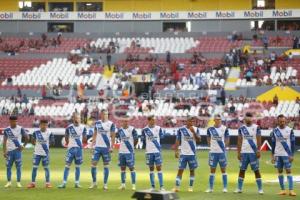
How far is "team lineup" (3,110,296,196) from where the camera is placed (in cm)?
2438

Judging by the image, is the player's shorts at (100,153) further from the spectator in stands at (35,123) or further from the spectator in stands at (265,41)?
the spectator in stands at (265,41)

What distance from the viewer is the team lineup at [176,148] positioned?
24375 millimetres

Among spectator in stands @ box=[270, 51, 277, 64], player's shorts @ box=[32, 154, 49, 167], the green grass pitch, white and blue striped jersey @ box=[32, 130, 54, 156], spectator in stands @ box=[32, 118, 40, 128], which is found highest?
spectator in stands @ box=[270, 51, 277, 64]

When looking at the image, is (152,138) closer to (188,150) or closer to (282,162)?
(188,150)

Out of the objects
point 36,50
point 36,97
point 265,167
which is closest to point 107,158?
point 265,167

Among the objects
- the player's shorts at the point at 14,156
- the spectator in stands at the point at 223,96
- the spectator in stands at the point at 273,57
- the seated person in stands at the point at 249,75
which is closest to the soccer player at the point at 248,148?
the player's shorts at the point at 14,156

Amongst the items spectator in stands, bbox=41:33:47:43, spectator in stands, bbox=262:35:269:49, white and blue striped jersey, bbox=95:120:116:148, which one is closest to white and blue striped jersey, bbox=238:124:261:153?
white and blue striped jersey, bbox=95:120:116:148

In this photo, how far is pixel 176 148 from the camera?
2514cm

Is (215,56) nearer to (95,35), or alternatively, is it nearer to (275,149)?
(95,35)

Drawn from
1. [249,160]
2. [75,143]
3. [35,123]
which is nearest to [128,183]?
[75,143]

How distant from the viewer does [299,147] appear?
167 feet

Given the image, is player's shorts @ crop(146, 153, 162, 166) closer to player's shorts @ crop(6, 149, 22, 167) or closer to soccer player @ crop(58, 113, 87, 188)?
soccer player @ crop(58, 113, 87, 188)

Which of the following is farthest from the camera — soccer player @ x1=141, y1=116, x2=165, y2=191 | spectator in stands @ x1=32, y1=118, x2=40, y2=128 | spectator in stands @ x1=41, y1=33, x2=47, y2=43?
spectator in stands @ x1=41, y1=33, x2=47, y2=43

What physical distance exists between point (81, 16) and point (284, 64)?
22.2m
